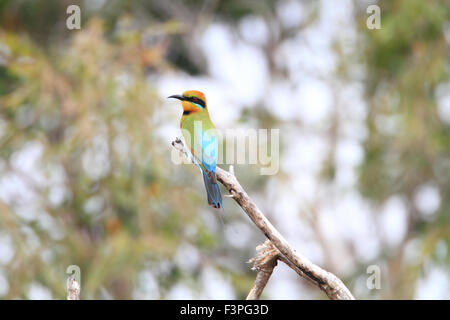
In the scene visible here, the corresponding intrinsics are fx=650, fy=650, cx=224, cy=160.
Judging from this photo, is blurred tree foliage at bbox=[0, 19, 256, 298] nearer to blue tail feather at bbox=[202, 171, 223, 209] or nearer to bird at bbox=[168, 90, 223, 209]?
bird at bbox=[168, 90, 223, 209]

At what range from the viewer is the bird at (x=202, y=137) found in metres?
2.41

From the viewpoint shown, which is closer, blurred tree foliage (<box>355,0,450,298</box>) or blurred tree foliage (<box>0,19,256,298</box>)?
blurred tree foliage (<box>0,19,256,298</box>)

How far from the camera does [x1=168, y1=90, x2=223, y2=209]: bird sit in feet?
7.89

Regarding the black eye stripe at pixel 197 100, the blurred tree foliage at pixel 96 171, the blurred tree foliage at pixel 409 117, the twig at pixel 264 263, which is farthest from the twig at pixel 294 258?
the blurred tree foliage at pixel 409 117

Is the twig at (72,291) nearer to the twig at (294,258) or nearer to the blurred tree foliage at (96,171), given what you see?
the twig at (294,258)

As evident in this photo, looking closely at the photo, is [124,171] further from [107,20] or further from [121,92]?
[107,20]

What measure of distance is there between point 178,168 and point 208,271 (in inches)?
40.7

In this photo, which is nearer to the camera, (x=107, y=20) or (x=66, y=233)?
(x=66, y=233)

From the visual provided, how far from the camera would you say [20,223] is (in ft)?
17.3

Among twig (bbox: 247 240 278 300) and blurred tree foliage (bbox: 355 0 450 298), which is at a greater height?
blurred tree foliage (bbox: 355 0 450 298)

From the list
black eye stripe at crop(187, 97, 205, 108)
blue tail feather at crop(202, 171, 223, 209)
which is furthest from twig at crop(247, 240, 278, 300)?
black eye stripe at crop(187, 97, 205, 108)

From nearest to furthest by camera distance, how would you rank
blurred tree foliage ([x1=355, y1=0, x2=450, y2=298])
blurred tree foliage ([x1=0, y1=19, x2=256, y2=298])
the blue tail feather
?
the blue tail feather → blurred tree foliage ([x1=0, y1=19, x2=256, y2=298]) → blurred tree foliage ([x1=355, y1=0, x2=450, y2=298])
